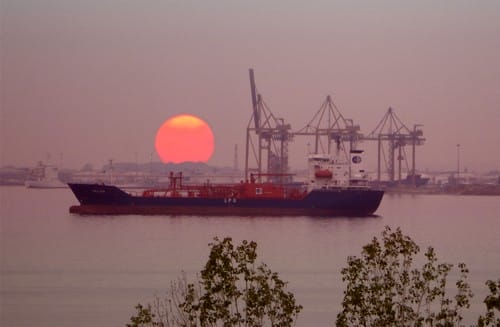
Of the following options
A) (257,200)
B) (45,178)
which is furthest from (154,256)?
(45,178)

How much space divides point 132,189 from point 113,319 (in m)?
125

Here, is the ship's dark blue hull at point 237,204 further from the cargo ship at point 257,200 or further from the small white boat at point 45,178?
the small white boat at point 45,178

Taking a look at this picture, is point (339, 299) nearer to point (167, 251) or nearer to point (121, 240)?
point (167, 251)

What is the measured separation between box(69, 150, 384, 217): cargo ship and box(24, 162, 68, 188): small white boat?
103 m

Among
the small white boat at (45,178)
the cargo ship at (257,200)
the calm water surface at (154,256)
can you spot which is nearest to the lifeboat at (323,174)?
the cargo ship at (257,200)

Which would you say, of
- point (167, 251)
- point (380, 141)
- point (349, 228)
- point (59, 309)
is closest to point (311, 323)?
point (59, 309)

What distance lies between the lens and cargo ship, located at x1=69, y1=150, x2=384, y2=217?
56.8 meters

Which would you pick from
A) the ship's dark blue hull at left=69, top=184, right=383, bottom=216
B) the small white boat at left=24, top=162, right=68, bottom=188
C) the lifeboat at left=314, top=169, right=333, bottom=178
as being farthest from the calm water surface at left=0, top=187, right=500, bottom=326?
the small white boat at left=24, top=162, right=68, bottom=188

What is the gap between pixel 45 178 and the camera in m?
164

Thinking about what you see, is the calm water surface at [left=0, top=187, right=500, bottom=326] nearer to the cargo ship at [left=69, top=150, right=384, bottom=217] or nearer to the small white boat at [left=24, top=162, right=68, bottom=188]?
the cargo ship at [left=69, top=150, right=384, bottom=217]

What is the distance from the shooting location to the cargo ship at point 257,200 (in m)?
56.8

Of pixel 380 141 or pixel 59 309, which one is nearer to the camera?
pixel 59 309

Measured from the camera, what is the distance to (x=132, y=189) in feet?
485

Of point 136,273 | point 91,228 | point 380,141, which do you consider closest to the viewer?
point 136,273
